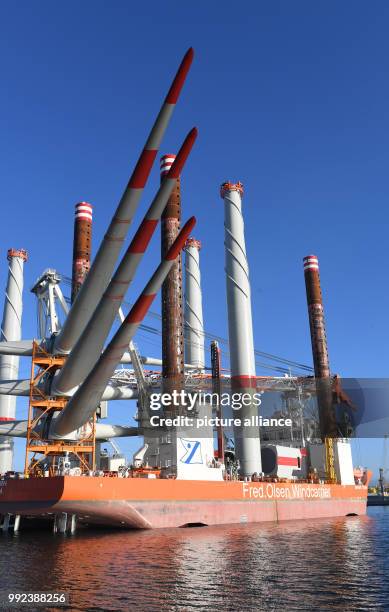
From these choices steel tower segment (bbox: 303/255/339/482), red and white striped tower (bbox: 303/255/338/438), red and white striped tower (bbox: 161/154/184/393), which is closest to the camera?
red and white striped tower (bbox: 161/154/184/393)

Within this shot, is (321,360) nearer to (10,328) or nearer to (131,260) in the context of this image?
(10,328)

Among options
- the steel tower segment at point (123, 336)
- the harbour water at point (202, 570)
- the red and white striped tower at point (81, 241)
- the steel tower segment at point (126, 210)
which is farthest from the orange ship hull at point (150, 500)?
the red and white striped tower at point (81, 241)

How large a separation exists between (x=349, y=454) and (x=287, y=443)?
21.4ft

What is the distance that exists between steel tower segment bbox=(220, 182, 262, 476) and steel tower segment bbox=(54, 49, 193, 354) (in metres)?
29.1

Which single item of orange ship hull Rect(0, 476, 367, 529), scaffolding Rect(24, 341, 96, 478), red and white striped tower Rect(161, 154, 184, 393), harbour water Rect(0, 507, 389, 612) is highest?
red and white striped tower Rect(161, 154, 184, 393)

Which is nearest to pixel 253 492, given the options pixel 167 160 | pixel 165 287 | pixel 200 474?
pixel 200 474

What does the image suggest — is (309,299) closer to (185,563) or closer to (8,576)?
(185,563)

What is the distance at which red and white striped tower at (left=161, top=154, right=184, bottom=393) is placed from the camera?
142 feet

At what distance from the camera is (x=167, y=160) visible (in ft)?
164

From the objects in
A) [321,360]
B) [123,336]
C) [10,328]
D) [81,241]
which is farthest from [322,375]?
[123,336]

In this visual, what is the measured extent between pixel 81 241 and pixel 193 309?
96.7ft

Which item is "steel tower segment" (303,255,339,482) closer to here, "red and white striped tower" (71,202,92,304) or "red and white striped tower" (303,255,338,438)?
"red and white striped tower" (303,255,338,438)

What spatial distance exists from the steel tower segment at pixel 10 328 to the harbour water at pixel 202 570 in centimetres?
3288

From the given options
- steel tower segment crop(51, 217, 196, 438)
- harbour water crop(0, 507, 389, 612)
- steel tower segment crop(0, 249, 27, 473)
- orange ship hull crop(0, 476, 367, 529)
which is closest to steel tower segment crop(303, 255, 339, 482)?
orange ship hull crop(0, 476, 367, 529)
